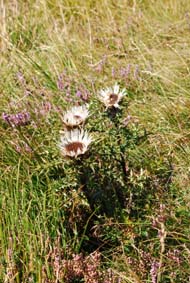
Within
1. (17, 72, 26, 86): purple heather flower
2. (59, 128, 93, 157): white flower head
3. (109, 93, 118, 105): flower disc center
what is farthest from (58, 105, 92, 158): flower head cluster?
(17, 72, 26, 86): purple heather flower

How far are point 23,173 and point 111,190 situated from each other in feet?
1.27

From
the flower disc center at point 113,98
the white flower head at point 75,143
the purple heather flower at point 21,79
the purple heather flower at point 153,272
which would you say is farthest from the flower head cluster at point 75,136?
the purple heather flower at point 21,79

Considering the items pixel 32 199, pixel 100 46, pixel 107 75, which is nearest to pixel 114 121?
pixel 32 199

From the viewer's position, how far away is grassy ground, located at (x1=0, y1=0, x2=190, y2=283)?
2094 mm

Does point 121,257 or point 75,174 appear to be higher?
point 75,174

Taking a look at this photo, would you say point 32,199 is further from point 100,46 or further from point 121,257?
point 100,46

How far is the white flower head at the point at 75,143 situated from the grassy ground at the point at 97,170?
52mm

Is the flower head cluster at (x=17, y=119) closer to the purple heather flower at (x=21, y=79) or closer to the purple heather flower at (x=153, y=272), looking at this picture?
the purple heather flower at (x=21, y=79)

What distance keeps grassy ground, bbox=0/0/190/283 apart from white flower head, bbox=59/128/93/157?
0.17 feet

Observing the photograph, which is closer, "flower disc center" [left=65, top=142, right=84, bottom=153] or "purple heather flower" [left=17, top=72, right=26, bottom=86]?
"flower disc center" [left=65, top=142, right=84, bottom=153]

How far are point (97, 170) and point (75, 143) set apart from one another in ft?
0.84

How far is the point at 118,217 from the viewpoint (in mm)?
2312

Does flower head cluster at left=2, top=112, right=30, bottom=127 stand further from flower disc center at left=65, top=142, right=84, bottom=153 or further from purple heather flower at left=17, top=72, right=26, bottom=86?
flower disc center at left=65, top=142, right=84, bottom=153

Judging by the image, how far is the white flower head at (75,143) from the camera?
210 cm
